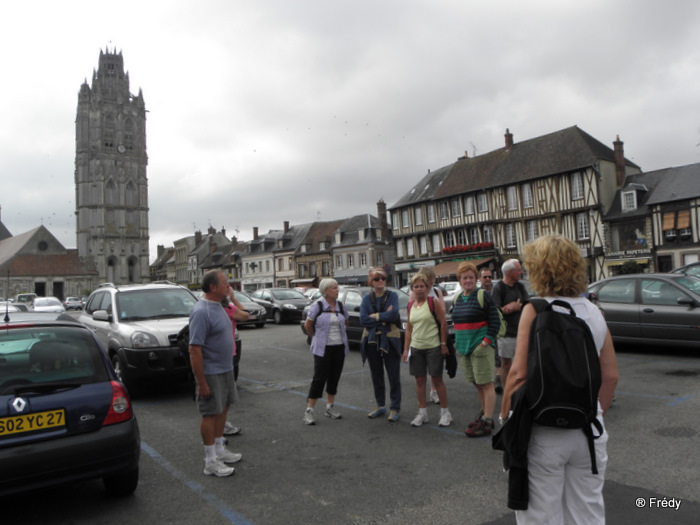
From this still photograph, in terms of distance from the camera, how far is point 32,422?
11.8ft

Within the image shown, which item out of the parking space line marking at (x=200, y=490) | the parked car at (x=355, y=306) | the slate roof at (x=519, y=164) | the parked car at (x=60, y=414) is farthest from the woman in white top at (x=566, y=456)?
the slate roof at (x=519, y=164)

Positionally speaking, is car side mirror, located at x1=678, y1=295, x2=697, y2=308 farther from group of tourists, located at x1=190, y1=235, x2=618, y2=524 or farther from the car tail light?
the car tail light

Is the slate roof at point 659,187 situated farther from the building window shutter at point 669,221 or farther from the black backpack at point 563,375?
the black backpack at point 563,375

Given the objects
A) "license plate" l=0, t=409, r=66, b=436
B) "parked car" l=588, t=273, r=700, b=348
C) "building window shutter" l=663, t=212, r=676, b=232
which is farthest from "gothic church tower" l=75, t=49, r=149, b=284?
"license plate" l=0, t=409, r=66, b=436

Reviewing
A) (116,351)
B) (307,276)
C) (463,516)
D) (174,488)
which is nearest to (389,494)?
(463,516)

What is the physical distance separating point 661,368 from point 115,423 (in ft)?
27.1

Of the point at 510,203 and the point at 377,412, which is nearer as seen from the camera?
the point at 377,412

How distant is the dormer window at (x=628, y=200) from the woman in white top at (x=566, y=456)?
3492 cm

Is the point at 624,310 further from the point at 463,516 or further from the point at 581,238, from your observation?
the point at 581,238

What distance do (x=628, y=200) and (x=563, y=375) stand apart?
35624 mm

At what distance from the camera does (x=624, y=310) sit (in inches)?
392

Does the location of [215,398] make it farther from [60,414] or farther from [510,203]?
[510,203]

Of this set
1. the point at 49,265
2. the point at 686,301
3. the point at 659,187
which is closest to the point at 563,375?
the point at 686,301

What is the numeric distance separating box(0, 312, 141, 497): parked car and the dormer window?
35.3 metres
